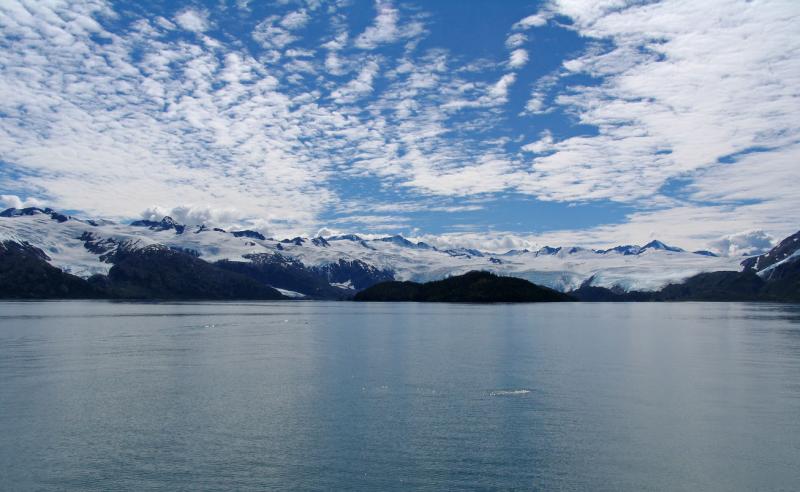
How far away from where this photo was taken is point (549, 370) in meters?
58.9

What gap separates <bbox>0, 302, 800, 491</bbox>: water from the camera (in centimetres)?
2759

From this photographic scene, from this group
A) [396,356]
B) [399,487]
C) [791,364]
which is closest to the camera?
[399,487]

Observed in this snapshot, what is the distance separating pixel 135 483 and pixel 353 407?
1724 cm

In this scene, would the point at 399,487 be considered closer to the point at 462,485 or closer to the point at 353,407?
the point at 462,485

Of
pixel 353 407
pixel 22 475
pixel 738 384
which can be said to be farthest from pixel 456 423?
pixel 738 384

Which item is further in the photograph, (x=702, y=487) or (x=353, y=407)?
(x=353, y=407)

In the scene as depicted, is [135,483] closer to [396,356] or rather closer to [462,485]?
[462,485]

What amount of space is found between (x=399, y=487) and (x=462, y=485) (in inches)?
107

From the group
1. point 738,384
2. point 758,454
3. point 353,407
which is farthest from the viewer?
point 738,384

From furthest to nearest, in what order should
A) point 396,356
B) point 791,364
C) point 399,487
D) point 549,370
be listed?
1. point 396,356
2. point 791,364
3. point 549,370
4. point 399,487

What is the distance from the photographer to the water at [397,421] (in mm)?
27594

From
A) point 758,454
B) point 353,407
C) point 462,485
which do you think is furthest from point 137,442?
point 758,454

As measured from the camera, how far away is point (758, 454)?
31016 mm

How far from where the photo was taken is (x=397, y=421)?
122ft
